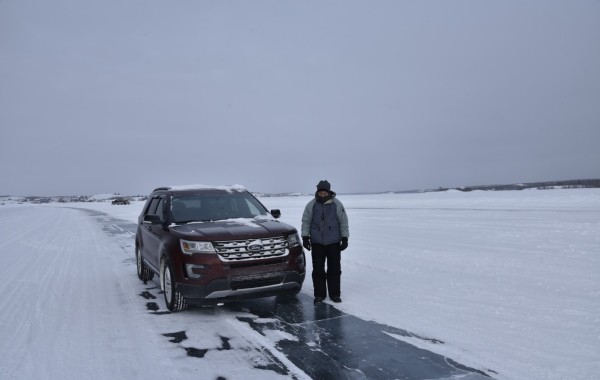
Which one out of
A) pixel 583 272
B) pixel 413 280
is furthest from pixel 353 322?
pixel 583 272

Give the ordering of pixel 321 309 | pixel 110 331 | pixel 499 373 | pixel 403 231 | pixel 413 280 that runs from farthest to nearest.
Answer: pixel 403 231, pixel 413 280, pixel 321 309, pixel 110 331, pixel 499 373

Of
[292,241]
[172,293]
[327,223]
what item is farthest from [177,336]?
[327,223]

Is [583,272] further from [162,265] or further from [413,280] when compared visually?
[162,265]

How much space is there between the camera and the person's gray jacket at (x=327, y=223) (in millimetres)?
6566

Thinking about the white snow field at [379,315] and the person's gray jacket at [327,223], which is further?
the person's gray jacket at [327,223]

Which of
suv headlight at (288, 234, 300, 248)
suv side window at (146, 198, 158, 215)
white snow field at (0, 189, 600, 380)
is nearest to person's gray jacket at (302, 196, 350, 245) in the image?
suv headlight at (288, 234, 300, 248)

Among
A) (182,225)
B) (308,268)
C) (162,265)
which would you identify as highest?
(182,225)

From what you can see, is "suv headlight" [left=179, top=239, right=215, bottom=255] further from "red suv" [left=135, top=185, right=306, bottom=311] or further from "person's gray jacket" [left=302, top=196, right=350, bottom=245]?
"person's gray jacket" [left=302, top=196, right=350, bottom=245]

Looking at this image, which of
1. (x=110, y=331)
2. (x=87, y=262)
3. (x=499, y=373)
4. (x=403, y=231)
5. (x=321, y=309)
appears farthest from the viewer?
(x=403, y=231)

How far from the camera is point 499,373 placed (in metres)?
3.87

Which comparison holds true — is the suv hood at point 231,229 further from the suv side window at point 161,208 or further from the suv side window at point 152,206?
the suv side window at point 152,206

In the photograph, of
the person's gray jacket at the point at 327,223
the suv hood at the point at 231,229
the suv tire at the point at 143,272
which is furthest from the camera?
the suv tire at the point at 143,272

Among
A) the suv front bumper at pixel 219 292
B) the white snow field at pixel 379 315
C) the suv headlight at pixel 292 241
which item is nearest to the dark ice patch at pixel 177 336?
the white snow field at pixel 379 315

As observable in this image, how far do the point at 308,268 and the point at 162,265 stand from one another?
3.99 meters
